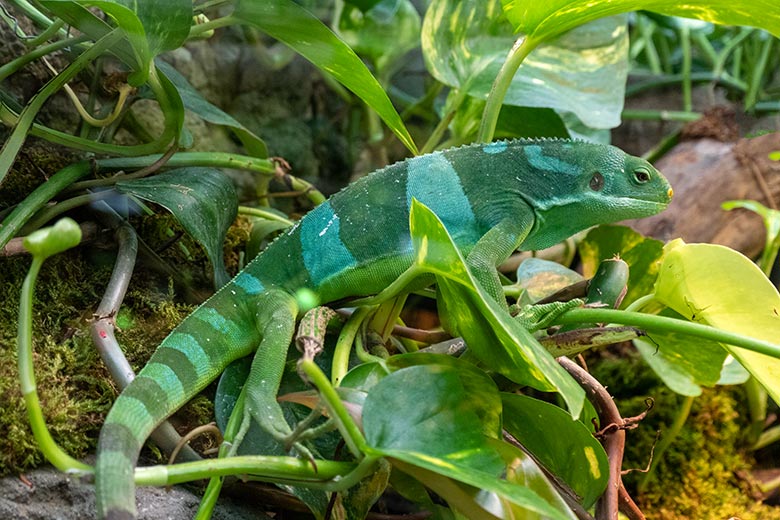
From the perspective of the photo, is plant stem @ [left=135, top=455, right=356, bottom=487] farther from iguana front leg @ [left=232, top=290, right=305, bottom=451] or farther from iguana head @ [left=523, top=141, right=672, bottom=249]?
iguana head @ [left=523, top=141, right=672, bottom=249]

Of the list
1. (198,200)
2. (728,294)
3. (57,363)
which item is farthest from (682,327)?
(57,363)

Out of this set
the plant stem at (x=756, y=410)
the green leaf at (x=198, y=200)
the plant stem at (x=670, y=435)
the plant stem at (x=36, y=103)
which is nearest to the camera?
the plant stem at (x=36, y=103)

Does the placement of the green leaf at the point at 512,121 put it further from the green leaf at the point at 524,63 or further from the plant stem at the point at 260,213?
the plant stem at the point at 260,213

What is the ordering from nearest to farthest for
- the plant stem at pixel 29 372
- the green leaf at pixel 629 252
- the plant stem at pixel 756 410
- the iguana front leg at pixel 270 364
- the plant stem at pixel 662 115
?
the plant stem at pixel 29 372, the iguana front leg at pixel 270 364, the green leaf at pixel 629 252, the plant stem at pixel 756 410, the plant stem at pixel 662 115

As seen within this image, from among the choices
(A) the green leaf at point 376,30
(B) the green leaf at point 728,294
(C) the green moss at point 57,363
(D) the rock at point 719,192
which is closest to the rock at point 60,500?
(C) the green moss at point 57,363

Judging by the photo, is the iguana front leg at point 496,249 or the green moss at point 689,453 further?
the green moss at point 689,453

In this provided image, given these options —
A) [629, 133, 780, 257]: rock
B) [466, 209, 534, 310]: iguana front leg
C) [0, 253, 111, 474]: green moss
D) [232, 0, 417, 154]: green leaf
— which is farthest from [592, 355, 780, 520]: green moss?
[0, 253, 111, 474]: green moss
